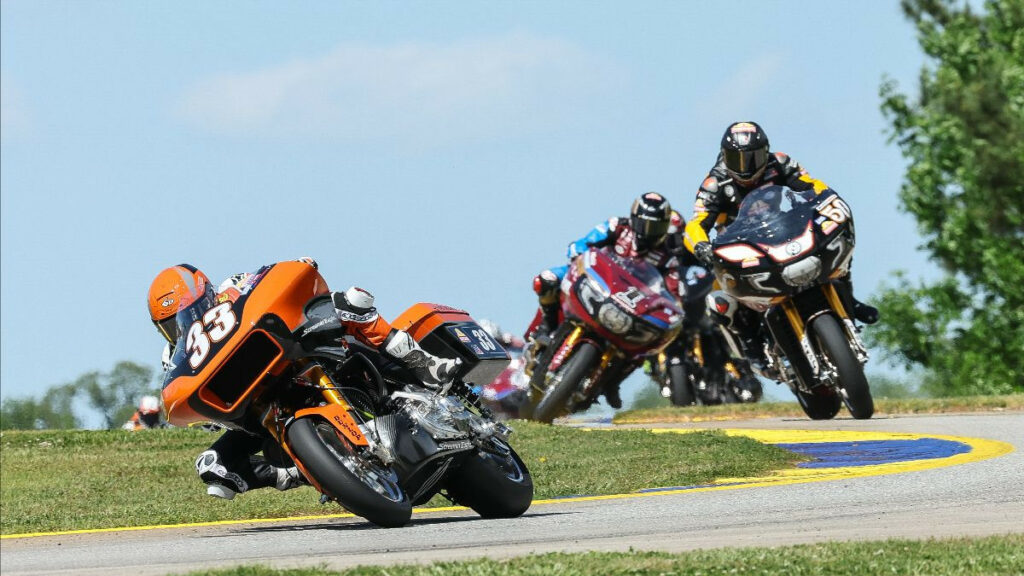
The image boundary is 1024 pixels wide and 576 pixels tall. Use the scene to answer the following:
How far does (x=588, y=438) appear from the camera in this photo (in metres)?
15.8

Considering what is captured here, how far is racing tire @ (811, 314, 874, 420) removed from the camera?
53.8 feet

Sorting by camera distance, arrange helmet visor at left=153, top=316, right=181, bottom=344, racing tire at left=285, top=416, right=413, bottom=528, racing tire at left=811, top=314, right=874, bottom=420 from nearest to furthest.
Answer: racing tire at left=285, top=416, right=413, bottom=528 → helmet visor at left=153, top=316, right=181, bottom=344 → racing tire at left=811, top=314, right=874, bottom=420

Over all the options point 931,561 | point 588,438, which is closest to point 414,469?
point 931,561

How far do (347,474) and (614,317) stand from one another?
11082 millimetres

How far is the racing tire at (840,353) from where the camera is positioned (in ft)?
53.8

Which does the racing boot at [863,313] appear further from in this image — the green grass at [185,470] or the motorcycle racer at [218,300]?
the motorcycle racer at [218,300]

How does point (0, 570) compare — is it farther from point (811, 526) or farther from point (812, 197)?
point (812, 197)

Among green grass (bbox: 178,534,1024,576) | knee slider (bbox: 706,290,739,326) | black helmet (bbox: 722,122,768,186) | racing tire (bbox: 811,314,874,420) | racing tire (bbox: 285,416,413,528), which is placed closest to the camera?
green grass (bbox: 178,534,1024,576)

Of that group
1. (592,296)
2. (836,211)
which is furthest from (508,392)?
(836,211)

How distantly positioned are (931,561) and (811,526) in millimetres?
1597

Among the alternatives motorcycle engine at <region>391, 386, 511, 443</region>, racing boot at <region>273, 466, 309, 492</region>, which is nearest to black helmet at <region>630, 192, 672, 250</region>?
motorcycle engine at <region>391, 386, 511, 443</region>

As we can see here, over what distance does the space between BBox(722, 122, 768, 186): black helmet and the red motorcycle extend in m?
2.74

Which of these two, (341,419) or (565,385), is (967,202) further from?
(341,419)

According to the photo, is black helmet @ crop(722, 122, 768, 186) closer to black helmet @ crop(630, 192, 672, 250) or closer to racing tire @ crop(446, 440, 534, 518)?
black helmet @ crop(630, 192, 672, 250)
